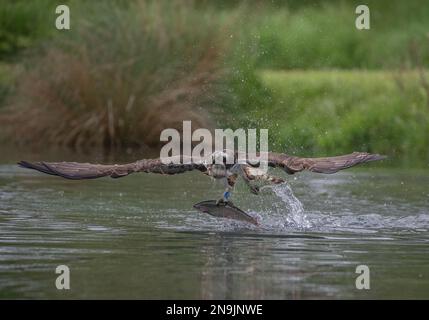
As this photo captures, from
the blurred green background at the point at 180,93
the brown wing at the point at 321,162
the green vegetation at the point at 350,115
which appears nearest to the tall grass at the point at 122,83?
the blurred green background at the point at 180,93

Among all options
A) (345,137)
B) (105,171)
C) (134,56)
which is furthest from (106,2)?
(105,171)

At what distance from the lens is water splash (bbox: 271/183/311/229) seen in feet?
49.5

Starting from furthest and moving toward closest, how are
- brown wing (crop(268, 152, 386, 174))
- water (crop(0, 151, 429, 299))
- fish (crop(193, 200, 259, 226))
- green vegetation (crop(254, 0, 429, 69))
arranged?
green vegetation (crop(254, 0, 429, 69)), fish (crop(193, 200, 259, 226)), brown wing (crop(268, 152, 386, 174)), water (crop(0, 151, 429, 299))

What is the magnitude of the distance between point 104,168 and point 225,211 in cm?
151

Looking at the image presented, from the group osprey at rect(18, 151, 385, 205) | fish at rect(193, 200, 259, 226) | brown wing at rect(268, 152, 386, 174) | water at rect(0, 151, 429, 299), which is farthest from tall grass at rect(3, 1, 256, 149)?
brown wing at rect(268, 152, 386, 174)

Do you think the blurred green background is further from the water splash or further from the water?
the water splash

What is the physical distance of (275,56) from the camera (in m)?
30.2

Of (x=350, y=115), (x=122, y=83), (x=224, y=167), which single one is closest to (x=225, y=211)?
(x=224, y=167)

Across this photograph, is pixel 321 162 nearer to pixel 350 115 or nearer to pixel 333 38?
pixel 350 115

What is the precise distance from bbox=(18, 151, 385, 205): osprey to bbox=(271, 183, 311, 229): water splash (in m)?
0.90

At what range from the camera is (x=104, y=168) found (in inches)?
550

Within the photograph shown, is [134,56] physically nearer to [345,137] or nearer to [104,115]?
[104,115]

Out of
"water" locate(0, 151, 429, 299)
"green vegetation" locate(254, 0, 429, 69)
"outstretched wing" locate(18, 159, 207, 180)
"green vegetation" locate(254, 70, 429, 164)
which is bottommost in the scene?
"water" locate(0, 151, 429, 299)

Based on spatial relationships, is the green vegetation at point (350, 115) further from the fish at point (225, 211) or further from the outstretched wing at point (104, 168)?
the outstretched wing at point (104, 168)
